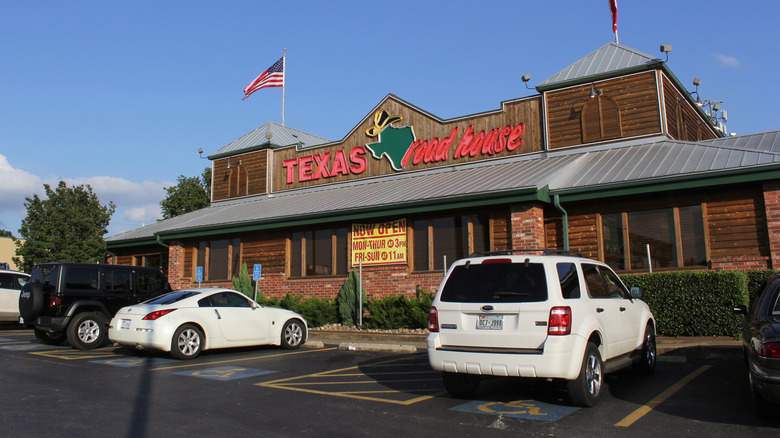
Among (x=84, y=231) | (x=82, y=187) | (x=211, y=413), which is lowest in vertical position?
(x=211, y=413)

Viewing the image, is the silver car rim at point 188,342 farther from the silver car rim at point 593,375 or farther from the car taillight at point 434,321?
the silver car rim at point 593,375

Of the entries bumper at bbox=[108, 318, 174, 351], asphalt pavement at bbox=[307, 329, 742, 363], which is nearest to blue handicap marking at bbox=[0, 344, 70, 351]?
bumper at bbox=[108, 318, 174, 351]

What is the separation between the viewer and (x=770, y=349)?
529 centimetres

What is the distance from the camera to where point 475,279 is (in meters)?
7.10

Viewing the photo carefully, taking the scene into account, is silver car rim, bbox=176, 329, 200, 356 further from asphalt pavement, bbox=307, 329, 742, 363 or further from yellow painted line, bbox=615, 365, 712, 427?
yellow painted line, bbox=615, 365, 712, 427

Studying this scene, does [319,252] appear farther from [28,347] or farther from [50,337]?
[28,347]

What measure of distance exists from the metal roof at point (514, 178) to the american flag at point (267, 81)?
17.7 feet

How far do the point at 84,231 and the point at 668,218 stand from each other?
37507 mm

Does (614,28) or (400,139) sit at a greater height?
(614,28)

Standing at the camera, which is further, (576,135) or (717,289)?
(576,135)

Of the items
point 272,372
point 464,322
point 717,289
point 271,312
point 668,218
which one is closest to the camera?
point 464,322

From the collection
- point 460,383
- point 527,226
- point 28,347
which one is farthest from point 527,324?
point 28,347

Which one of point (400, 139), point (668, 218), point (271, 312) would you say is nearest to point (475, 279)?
point (271, 312)

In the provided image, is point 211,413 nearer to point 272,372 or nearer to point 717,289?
point 272,372
